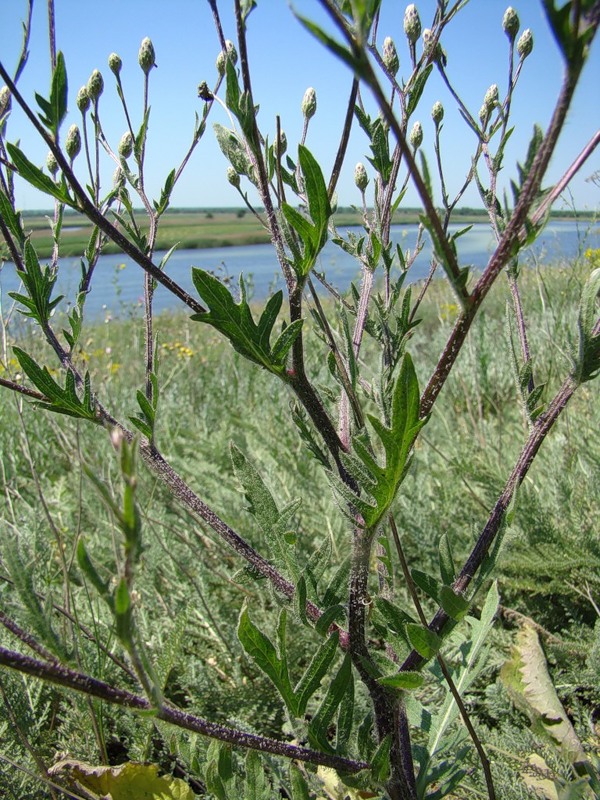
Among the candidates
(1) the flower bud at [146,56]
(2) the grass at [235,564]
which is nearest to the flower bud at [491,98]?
(2) the grass at [235,564]

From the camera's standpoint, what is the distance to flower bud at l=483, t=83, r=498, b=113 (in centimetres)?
112

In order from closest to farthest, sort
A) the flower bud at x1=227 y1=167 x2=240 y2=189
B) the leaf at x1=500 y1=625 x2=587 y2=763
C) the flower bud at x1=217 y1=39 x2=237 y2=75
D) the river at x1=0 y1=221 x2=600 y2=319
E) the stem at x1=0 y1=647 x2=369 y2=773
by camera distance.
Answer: the stem at x1=0 y1=647 x2=369 y2=773 < the flower bud at x1=217 y1=39 x2=237 y2=75 < the flower bud at x1=227 y1=167 x2=240 y2=189 < the leaf at x1=500 y1=625 x2=587 y2=763 < the river at x1=0 y1=221 x2=600 y2=319

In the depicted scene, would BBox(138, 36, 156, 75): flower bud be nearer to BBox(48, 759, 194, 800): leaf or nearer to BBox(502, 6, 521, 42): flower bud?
BBox(502, 6, 521, 42): flower bud

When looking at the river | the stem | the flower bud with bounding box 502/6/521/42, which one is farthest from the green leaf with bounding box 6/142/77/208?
the flower bud with bounding box 502/6/521/42

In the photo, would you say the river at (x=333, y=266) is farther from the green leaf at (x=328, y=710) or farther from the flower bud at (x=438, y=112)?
the green leaf at (x=328, y=710)

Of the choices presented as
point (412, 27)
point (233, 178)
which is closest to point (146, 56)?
point (233, 178)

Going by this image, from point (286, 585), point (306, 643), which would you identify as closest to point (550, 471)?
point (306, 643)

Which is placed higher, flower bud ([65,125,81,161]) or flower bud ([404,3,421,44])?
flower bud ([404,3,421,44])

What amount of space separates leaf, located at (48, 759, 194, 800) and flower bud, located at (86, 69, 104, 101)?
3.78 ft

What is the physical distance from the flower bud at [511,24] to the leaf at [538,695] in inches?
48.9

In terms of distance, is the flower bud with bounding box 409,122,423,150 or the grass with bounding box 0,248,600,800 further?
the grass with bounding box 0,248,600,800

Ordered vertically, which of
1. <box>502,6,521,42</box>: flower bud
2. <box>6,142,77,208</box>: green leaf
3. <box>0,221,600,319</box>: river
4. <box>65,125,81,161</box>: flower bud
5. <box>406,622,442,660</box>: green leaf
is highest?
<box>502,6,521,42</box>: flower bud

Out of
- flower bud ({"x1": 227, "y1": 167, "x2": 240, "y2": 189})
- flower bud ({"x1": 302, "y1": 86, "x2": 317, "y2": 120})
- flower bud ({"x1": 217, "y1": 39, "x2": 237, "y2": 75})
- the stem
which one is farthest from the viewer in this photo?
flower bud ({"x1": 302, "y1": 86, "x2": 317, "y2": 120})

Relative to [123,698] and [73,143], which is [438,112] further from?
[123,698]
